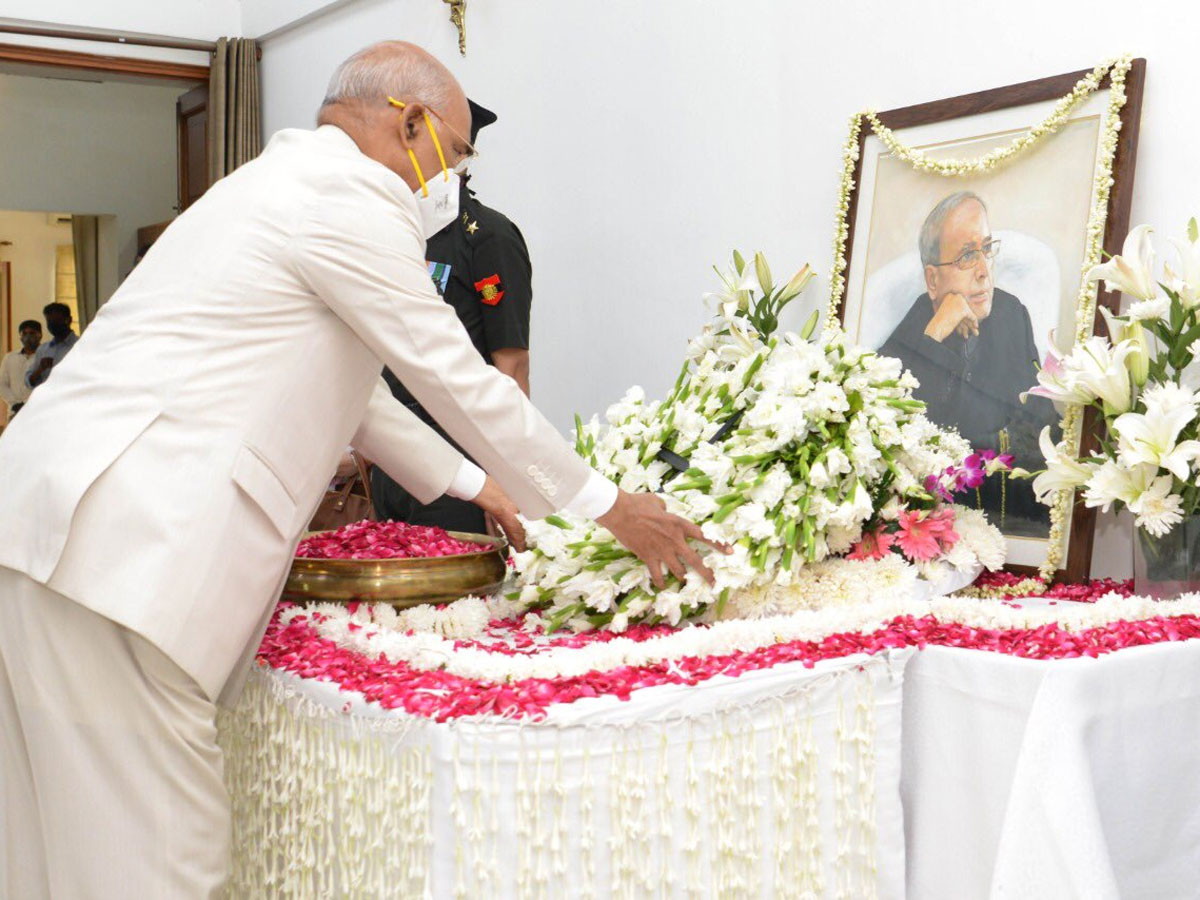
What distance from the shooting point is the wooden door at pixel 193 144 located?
5.68 metres

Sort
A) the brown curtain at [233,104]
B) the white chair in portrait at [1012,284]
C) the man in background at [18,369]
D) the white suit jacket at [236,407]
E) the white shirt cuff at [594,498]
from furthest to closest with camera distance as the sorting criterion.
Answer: the man in background at [18,369]
the brown curtain at [233,104]
the white chair in portrait at [1012,284]
the white shirt cuff at [594,498]
the white suit jacket at [236,407]

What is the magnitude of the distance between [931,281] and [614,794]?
135cm

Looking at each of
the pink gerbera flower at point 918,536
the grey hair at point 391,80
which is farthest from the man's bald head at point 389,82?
the pink gerbera flower at point 918,536

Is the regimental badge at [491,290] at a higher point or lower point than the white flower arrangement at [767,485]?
higher

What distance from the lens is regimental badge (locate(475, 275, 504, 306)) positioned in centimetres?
303

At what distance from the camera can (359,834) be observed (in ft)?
4.94

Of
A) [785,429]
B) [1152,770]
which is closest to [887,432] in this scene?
[785,429]

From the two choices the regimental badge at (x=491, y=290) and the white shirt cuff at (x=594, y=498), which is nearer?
the white shirt cuff at (x=594, y=498)

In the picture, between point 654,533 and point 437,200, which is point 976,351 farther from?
point 437,200

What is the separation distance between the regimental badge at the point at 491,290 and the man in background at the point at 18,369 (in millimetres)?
8247

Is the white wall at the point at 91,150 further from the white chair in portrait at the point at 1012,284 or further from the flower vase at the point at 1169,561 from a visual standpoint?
the flower vase at the point at 1169,561

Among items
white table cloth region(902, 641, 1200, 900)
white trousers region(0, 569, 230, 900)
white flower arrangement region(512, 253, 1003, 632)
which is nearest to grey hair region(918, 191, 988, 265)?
white flower arrangement region(512, 253, 1003, 632)

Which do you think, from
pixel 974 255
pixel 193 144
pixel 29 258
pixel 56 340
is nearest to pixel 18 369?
pixel 56 340

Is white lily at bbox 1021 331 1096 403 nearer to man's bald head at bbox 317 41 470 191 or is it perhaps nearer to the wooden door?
man's bald head at bbox 317 41 470 191
